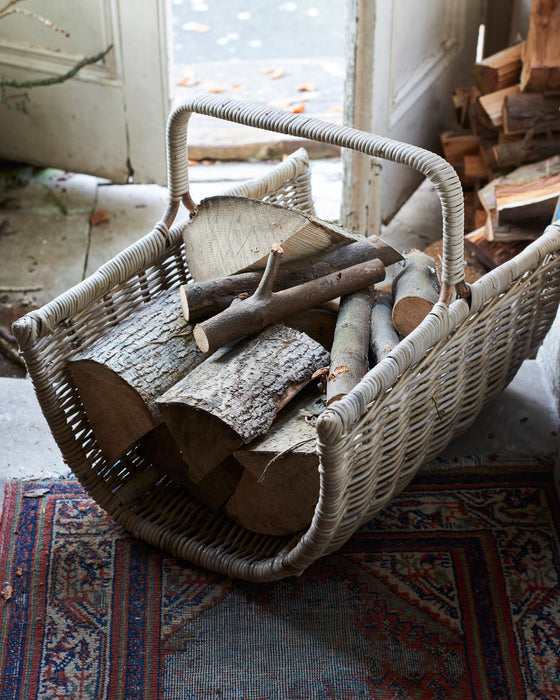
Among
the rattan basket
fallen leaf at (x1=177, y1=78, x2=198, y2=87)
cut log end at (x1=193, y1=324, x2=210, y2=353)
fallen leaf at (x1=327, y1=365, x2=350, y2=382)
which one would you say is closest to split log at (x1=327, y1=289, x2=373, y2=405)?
fallen leaf at (x1=327, y1=365, x2=350, y2=382)

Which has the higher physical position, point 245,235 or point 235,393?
point 245,235

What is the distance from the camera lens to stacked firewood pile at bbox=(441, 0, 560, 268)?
2.36 meters

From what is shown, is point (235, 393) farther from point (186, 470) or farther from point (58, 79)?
point (58, 79)

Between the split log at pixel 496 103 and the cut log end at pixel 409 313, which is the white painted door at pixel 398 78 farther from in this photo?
the cut log end at pixel 409 313

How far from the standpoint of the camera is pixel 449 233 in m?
1.43

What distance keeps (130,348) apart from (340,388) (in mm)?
431

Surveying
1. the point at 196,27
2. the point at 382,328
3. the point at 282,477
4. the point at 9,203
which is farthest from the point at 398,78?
the point at 196,27

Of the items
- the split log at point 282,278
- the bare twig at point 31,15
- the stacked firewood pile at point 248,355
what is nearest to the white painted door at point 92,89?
the bare twig at point 31,15

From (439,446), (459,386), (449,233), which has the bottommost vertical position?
(439,446)

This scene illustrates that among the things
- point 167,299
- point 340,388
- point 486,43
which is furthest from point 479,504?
point 486,43

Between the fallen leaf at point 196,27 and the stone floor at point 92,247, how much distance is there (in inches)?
60.6

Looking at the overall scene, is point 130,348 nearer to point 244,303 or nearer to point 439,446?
point 244,303

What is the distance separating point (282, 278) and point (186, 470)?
457mm

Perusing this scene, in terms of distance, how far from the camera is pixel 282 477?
1508 mm
